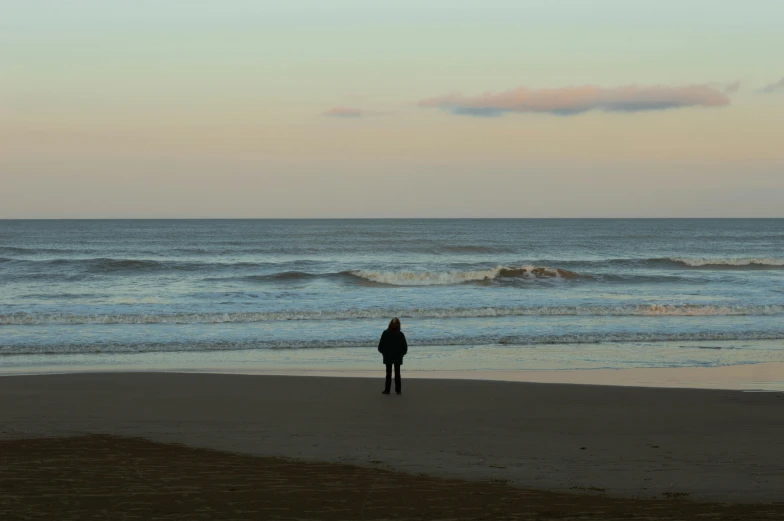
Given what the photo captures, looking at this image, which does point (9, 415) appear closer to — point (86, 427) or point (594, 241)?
point (86, 427)

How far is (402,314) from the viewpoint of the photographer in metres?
25.2

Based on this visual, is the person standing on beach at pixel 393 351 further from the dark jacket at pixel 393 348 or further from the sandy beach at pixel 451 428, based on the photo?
the sandy beach at pixel 451 428

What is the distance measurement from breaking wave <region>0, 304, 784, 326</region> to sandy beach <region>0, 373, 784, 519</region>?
31.3 feet

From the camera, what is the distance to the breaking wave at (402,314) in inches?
938

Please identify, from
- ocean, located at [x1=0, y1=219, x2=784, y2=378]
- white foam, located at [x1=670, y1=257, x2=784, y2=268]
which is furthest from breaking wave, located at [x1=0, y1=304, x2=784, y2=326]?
white foam, located at [x1=670, y1=257, x2=784, y2=268]

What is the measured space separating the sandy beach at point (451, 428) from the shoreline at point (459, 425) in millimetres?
26

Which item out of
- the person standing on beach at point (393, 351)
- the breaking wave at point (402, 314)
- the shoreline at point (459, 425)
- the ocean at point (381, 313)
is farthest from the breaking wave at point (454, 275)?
the person standing on beach at point (393, 351)

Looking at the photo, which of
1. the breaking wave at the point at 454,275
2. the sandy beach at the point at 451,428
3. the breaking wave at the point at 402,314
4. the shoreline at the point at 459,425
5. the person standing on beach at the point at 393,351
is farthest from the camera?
the breaking wave at the point at 454,275

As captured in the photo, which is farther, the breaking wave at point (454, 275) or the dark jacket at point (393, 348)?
the breaking wave at point (454, 275)

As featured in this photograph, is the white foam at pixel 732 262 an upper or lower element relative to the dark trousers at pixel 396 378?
upper

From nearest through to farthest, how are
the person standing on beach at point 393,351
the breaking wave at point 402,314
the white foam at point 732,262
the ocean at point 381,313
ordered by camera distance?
the person standing on beach at point 393,351 → the ocean at point 381,313 → the breaking wave at point 402,314 → the white foam at point 732,262

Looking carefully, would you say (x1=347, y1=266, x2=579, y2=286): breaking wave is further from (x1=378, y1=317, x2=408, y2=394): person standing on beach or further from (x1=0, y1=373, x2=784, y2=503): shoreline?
(x1=378, y1=317, x2=408, y2=394): person standing on beach

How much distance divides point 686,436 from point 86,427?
24.2 ft

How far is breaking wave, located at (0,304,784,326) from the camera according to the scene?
2383 cm
